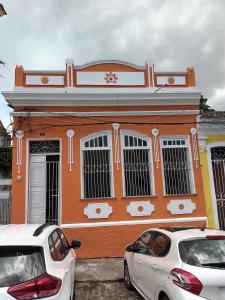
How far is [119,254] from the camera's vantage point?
9.65m

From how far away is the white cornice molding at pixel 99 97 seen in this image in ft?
33.1

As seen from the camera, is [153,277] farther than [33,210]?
No

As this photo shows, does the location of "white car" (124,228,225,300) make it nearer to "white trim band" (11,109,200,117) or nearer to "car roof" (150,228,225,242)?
"car roof" (150,228,225,242)

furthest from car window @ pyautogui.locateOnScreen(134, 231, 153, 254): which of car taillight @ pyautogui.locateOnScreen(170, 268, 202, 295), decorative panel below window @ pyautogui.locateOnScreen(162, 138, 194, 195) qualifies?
decorative panel below window @ pyautogui.locateOnScreen(162, 138, 194, 195)

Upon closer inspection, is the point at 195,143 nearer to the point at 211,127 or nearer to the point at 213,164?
the point at 211,127

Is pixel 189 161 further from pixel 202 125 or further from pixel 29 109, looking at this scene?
pixel 29 109

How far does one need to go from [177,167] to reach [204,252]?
6.27 meters

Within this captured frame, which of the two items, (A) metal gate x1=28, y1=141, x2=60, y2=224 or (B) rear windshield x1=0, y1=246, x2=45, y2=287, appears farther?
(A) metal gate x1=28, y1=141, x2=60, y2=224

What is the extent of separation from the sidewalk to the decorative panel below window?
2.87 meters

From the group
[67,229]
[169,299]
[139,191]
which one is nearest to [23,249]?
[169,299]

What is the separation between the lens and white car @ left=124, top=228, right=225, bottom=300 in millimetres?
3885

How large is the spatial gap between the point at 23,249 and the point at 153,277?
224 centimetres

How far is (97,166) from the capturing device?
33.5 feet

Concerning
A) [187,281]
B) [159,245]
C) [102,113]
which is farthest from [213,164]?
[187,281]
